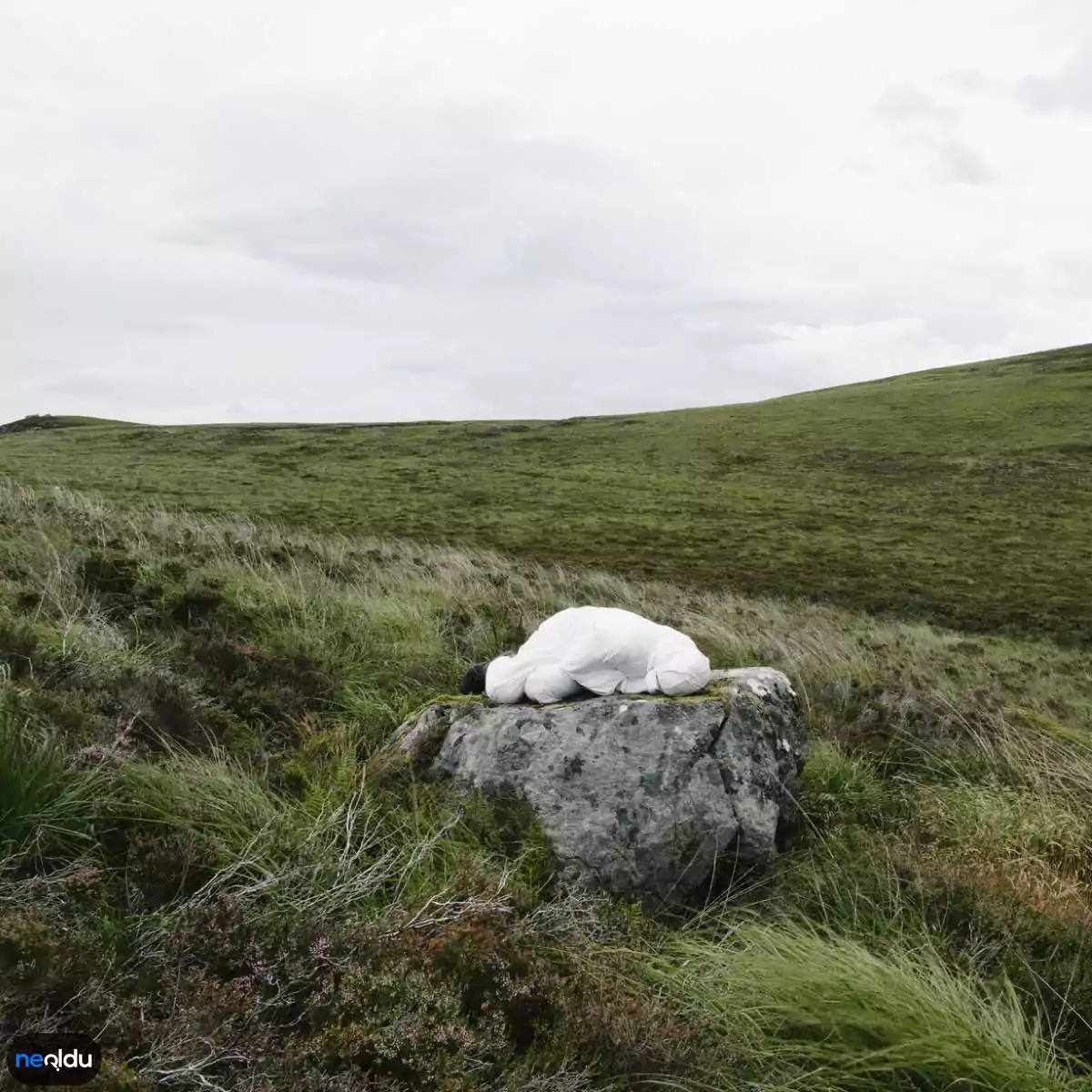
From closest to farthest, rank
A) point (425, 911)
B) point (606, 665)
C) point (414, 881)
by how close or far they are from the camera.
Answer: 1. point (425, 911)
2. point (414, 881)
3. point (606, 665)

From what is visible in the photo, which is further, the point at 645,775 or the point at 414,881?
the point at 645,775

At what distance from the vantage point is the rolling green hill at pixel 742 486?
2758cm

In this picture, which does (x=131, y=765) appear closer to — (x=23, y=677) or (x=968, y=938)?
(x=23, y=677)

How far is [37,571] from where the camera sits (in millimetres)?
7816

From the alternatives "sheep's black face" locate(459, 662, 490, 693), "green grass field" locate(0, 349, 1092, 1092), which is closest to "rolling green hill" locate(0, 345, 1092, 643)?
"green grass field" locate(0, 349, 1092, 1092)

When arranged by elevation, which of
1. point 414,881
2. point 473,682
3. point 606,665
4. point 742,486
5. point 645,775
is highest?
point 742,486

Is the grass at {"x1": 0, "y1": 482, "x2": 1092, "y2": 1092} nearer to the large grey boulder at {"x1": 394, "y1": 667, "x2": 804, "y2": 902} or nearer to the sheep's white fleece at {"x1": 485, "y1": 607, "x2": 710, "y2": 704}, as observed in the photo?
the large grey boulder at {"x1": 394, "y1": 667, "x2": 804, "y2": 902}

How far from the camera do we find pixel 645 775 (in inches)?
192

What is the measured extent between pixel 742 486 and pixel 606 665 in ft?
139

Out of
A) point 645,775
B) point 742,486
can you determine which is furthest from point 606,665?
point 742,486

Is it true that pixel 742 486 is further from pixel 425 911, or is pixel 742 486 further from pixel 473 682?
pixel 425 911

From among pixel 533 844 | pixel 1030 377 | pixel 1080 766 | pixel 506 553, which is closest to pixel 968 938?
pixel 533 844

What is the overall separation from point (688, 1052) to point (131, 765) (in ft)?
9.22

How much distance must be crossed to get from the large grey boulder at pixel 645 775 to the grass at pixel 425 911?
0.20 metres
